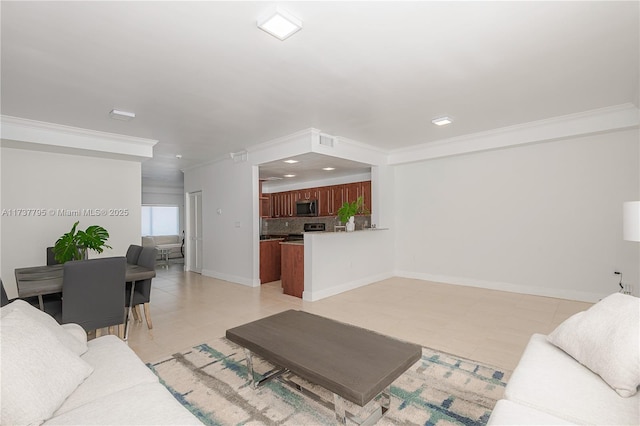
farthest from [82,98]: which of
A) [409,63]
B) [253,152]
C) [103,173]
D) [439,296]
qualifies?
[439,296]

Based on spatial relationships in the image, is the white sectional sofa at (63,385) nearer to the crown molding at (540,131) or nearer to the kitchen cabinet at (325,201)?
the crown molding at (540,131)

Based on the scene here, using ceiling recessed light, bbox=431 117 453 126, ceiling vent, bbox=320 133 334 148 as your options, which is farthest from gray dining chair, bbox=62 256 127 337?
ceiling recessed light, bbox=431 117 453 126

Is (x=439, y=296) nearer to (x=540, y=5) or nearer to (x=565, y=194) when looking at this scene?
(x=565, y=194)

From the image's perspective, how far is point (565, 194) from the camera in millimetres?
4719

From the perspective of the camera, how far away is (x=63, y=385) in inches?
57.1

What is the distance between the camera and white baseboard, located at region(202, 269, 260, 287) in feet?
19.4

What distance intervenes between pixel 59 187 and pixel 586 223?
26.1 ft

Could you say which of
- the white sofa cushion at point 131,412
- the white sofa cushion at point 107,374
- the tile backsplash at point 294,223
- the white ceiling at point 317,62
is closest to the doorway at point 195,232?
the tile backsplash at point 294,223

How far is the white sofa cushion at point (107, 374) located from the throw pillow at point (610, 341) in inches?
89.8

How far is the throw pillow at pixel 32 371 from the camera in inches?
48.5

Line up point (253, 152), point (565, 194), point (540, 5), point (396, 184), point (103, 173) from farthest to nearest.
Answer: point (396, 184), point (253, 152), point (103, 173), point (565, 194), point (540, 5)

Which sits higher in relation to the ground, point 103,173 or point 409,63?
point 409,63

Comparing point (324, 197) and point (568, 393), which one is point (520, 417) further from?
point (324, 197)

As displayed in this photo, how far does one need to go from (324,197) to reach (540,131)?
4757 millimetres
